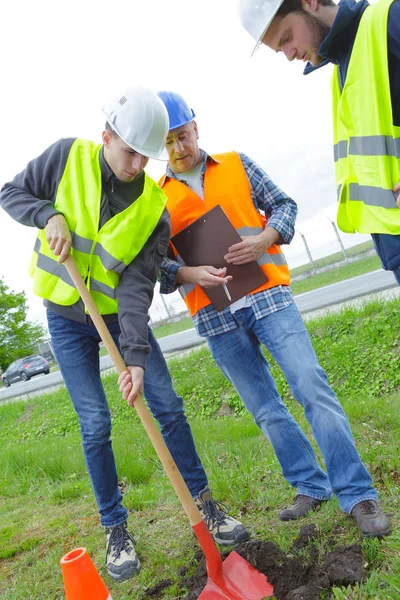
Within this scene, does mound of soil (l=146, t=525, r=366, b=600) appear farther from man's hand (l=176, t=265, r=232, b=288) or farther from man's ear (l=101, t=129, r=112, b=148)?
man's ear (l=101, t=129, r=112, b=148)

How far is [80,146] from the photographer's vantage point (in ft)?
→ 9.68

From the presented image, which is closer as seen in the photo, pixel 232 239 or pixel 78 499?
pixel 232 239

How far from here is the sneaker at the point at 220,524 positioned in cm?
285

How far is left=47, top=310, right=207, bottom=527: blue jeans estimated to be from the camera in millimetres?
2973

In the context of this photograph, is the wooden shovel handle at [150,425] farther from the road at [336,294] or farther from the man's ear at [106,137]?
the road at [336,294]

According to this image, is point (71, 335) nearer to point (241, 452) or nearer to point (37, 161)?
point (37, 161)

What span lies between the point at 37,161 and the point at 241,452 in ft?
8.29

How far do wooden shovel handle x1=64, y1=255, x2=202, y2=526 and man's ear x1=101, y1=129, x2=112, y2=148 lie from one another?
0.63 m

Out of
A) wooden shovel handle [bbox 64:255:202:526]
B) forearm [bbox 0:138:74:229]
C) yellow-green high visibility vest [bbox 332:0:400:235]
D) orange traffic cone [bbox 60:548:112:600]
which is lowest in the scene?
orange traffic cone [bbox 60:548:112:600]

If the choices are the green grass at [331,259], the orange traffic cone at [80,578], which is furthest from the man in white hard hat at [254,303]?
the green grass at [331,259]

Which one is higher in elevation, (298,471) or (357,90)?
(357,90)

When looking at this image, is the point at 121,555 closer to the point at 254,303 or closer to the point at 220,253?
the point at 254,303

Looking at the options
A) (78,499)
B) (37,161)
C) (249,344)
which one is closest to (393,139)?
(249,344)

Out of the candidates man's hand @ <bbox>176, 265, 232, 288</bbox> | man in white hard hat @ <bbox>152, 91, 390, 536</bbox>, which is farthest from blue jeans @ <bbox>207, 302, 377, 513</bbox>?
man's hand @ <bbox>176, 265, 232, 288</bbox>
